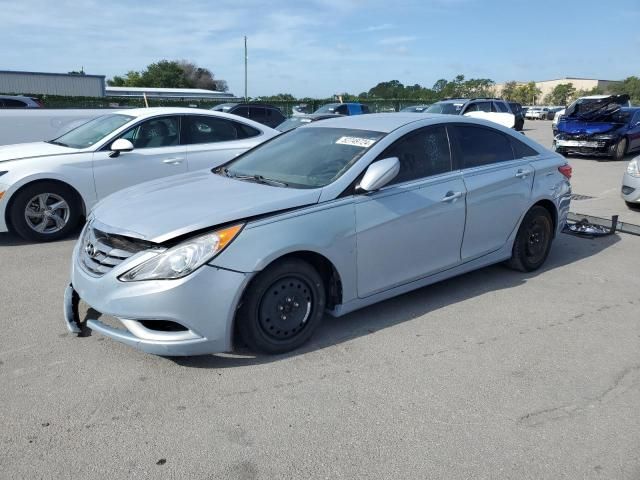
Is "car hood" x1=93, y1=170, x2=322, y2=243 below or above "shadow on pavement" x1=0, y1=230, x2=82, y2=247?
above

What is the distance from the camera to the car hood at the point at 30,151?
20.4ft

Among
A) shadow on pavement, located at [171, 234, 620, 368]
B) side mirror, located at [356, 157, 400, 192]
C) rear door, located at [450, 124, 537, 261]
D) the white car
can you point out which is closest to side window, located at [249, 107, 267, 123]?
the white car

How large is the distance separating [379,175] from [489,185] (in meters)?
1.40

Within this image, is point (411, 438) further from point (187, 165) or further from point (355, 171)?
point (187, 165)

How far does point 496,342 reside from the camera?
387 cm

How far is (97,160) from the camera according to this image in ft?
21.2

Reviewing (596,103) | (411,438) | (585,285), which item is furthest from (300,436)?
(596,103)

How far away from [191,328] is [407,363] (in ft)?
4.53

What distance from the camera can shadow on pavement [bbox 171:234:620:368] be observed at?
353cm

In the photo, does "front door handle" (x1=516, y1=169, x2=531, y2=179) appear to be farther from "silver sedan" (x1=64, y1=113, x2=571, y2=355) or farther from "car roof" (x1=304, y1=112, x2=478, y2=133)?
"car roof" (x1=304, y1=112, x2=478, y2=133)

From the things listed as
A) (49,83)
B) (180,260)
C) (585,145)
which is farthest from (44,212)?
(49,83)

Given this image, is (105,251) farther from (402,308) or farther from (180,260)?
→ (402,308)

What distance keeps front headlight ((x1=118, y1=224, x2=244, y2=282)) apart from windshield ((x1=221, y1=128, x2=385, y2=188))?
0.89 meters

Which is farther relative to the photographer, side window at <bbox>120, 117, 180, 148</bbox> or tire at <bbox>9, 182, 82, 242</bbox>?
side window at <bbox>120, 117, 180, 148</bbox>
